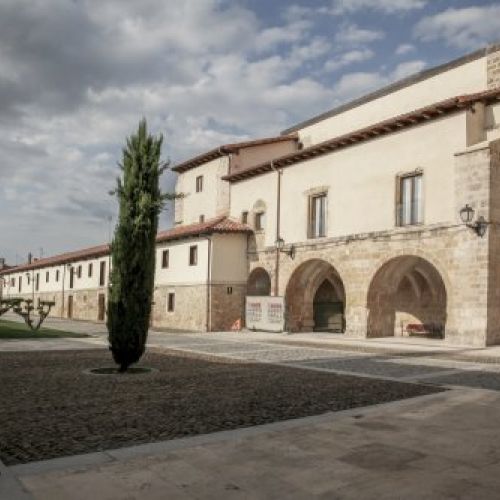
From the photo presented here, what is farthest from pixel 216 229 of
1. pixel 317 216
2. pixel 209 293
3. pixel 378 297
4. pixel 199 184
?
pixel 378 297

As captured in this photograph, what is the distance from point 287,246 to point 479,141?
970 centimetres

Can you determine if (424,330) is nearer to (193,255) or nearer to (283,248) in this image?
(283,248)

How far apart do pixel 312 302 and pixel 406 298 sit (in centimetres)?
437

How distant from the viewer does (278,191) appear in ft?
86.7

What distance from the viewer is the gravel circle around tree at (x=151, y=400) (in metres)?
5.80

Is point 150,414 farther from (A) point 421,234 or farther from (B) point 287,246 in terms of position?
(B) point 287,246

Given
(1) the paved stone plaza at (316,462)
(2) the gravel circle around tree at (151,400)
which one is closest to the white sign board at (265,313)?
(2) the gravel circle around tree at (151,400)

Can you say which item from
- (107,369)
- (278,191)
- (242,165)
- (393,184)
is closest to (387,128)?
(393,184)

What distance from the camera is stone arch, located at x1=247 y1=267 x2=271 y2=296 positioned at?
91.3 feet

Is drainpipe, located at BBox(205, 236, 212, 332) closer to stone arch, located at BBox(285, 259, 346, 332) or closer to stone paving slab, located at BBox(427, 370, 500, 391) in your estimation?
stone arch, located at BBox(285, 259, 346, 332)

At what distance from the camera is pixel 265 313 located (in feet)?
83.3

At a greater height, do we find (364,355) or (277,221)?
(277,221)

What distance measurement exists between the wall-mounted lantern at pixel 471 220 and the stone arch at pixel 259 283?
39.4ft

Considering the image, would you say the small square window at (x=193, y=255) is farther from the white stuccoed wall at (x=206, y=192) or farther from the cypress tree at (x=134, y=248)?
the cypress tree at (x=134, y=248)
